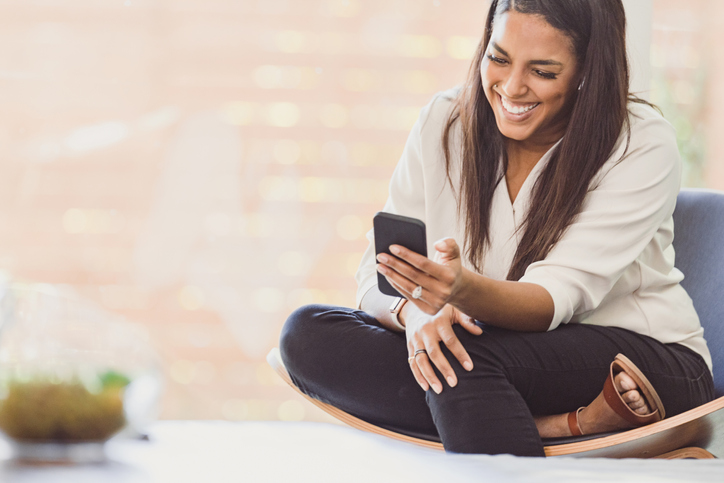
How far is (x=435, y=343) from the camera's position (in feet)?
4.19

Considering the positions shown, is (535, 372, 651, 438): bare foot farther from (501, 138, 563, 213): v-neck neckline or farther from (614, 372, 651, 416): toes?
(501, 138, 563, 213): v-neck neckline

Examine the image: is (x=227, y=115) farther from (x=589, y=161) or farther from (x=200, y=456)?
(x=200, y=456)

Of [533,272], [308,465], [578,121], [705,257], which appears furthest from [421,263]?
[705,257]

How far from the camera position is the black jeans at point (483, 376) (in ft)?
3.86

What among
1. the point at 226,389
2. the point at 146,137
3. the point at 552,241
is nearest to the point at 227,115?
the point at 146,137

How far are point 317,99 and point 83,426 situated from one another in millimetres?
2081

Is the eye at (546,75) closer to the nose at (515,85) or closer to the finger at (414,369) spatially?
the nose at (515,85)

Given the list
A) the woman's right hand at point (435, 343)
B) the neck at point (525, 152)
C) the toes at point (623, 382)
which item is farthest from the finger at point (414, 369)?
the neck at point (525, 152)

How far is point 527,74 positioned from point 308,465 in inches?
41.3

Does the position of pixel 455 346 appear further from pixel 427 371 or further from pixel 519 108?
pixel 519 108

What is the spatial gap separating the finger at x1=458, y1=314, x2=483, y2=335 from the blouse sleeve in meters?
0.13

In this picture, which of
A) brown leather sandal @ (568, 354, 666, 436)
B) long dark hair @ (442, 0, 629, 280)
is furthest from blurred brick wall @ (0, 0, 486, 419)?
brown leather sandal @ (568, 354, 666, 436)

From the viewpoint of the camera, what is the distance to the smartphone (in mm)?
1188

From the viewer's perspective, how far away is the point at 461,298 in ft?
4.12
